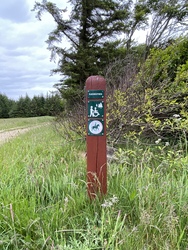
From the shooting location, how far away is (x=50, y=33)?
10578 millimetres

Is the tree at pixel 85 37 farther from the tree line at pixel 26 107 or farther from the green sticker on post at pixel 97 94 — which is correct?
the tree line at pixel 26 107

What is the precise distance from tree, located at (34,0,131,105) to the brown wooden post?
8.35 meters

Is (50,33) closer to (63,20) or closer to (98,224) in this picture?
(63,20)

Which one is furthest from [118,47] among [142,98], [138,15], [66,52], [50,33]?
[142,98]

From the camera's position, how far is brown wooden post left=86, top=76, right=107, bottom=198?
70.8 inches

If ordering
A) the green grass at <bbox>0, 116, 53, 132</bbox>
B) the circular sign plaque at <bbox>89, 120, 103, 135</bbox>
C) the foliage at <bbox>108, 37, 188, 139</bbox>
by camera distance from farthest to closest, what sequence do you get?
1. the green grass at <bbox>0, 116, 53, 132</bbox>
2. the foliage at <bbox>108, 37, 188, 139</bbox>
3. the circular sign plaque at <bbox>89, 120, 103, 135</bbox>

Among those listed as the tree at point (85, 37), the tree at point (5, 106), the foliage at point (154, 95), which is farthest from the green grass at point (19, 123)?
the tree at point (5, 106)

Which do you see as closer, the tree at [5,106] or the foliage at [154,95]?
the foliage at [154,95]

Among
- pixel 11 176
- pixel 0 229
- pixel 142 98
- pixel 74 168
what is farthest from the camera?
pixel 142 98

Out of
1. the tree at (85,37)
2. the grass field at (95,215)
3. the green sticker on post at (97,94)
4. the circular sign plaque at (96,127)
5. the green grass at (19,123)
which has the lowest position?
the grass field at (95,215)

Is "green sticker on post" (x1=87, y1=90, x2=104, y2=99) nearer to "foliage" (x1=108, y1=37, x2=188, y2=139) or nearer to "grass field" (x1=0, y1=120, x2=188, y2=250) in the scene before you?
"grass field" (x1=0, y1=120, x2=188, y2=250)

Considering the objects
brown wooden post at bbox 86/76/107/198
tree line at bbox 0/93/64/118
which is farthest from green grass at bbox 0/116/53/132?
brown wooden post at bbox 86/76/107/198

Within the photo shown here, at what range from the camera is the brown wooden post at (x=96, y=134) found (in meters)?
1.80

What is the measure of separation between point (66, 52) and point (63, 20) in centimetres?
170
